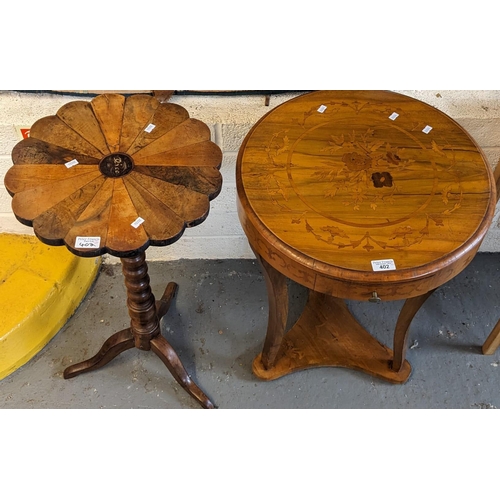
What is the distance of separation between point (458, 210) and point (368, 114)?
0.41 m

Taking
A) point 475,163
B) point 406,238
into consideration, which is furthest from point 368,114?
point 406,238

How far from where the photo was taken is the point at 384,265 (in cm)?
126

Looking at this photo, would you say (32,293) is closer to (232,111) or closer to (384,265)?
(232,111)

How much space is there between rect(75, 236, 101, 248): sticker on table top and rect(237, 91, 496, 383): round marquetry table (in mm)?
376

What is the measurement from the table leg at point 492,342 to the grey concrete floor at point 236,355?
0.03 meters

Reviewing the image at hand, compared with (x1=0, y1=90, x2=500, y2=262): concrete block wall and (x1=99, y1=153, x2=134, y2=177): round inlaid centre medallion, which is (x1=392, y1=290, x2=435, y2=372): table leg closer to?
(x1=0, y1=90, x2=500, y2=262): concrete block wall

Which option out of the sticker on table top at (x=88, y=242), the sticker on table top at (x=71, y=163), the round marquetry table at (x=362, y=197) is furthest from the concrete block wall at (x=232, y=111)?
the sticker on table top at (x=88, y=242)

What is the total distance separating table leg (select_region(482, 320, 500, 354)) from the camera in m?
1.96

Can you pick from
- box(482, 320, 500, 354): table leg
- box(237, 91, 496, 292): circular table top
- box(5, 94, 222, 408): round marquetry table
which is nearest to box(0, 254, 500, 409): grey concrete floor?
box(482, 320, 500, 354): table leg

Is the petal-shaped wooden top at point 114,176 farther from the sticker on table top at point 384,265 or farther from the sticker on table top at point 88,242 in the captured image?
the sticker on table top at point 384,265

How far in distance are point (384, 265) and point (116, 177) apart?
0.71 m

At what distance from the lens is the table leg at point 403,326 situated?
160cm

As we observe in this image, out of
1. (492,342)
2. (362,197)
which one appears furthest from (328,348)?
(362,197)

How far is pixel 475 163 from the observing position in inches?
57.5
